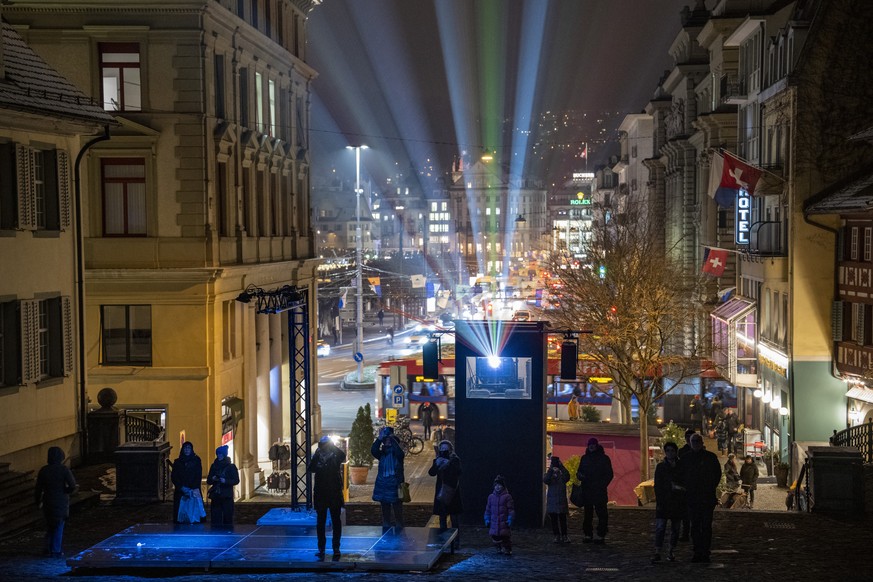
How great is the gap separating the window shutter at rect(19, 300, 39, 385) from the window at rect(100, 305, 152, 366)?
11.5 m

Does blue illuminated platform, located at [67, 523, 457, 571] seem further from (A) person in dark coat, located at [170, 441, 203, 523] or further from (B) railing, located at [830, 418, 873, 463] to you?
(B) railing, located at [830, 418, 873, 463]

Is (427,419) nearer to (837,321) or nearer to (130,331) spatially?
(130,331)

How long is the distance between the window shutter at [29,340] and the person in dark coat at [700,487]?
12.4 metres

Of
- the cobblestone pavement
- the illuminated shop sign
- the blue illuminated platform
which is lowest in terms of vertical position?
the cobblestone pavement

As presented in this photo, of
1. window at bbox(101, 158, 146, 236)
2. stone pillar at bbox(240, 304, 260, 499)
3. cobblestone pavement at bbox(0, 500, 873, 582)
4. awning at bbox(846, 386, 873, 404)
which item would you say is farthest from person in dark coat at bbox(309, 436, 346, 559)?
stone pillar at bbox(240, 304, 260, 499)

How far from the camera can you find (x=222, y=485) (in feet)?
59.9

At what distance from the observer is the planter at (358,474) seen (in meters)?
36.7

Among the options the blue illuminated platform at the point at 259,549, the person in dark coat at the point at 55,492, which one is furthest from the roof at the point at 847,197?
the person in dark coat at the point at 55,492

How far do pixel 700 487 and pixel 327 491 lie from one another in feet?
15.7

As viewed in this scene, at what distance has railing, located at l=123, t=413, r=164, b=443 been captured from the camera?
1038 inches

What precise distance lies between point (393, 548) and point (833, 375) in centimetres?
2265

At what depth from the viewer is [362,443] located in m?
36.5

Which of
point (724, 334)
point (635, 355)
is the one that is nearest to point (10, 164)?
point (635, 355)

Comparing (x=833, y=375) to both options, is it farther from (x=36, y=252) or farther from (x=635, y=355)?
(x=36, y=252)
